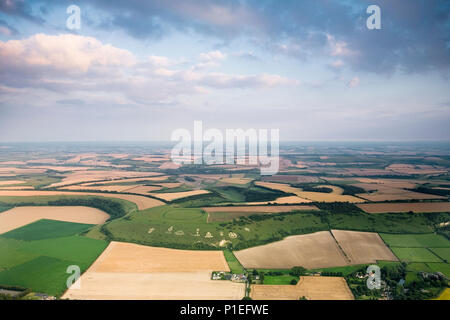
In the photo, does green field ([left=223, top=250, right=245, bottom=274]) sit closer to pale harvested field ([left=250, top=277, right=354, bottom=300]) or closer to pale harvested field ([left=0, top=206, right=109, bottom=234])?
pale harvested field ([left=250, top=277, right=354, bottom=300])

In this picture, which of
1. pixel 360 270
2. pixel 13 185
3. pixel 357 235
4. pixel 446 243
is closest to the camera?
pixel 360 270

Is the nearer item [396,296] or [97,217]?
[396,296]

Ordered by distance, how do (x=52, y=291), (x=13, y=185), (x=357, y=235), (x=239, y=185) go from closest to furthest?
(x=52, y=291)
(x=357, y=235)
(x=13, y=185)
(x=239, y=185)

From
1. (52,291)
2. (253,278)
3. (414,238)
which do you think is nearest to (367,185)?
(414,238)

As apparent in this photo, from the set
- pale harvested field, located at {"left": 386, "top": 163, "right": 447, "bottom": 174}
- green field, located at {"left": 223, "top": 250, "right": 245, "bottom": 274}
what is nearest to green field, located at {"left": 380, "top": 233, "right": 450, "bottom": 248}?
green field, located at {"left": 223, "top": 250, "right": 245, "bottom": 274}

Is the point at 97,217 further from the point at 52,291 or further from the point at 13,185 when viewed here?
the point at 13,185

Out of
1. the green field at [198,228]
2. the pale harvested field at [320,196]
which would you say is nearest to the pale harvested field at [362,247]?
the green field at [198,228]
